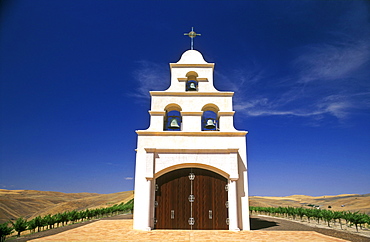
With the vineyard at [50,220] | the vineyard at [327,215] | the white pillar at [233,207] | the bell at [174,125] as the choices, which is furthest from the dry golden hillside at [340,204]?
the bell at [174,125]

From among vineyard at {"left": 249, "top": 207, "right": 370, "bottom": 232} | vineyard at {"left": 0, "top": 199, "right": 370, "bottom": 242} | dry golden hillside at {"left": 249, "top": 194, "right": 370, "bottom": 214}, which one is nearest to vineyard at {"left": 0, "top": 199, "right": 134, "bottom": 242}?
vineyard at {"left": 0, "top": 199, "right": 370, "bottom": 242}

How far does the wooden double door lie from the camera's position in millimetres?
13672

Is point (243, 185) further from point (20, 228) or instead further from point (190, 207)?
point (20, 228)

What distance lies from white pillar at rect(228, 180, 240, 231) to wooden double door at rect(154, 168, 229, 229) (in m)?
0.30

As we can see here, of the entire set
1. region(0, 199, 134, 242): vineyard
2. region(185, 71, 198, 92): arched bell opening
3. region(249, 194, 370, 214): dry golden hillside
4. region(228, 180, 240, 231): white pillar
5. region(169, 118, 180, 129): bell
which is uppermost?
region(185, 71, 198, 92): arched bell opening

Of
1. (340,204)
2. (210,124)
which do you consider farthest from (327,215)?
(340,204)

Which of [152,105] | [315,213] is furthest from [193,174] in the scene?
[315,213]

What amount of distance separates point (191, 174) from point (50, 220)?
8.98 m

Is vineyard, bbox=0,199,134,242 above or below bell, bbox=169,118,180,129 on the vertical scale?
below

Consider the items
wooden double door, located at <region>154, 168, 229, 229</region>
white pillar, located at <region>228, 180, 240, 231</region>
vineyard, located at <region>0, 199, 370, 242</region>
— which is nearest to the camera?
vineyard, located at <region>0, 199, 370, 242</region>

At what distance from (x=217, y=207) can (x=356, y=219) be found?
8.52 meters

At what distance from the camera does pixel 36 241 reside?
9.80m

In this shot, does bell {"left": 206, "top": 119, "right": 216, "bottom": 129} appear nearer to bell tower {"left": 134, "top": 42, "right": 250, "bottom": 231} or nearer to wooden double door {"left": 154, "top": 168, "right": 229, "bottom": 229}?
bell tower {"left": 134, "top": 42, "right": 250, "bottom": 231}

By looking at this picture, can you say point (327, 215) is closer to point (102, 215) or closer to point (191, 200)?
point (191, 200)
